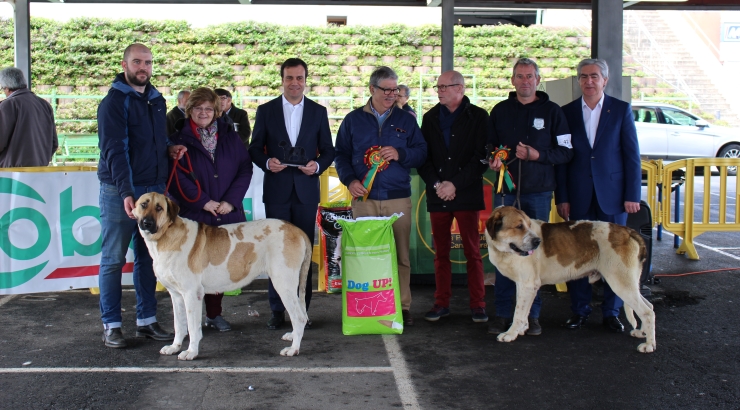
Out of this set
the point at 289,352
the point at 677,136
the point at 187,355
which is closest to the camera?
the point at 187,355

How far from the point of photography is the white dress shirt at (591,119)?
549 cm

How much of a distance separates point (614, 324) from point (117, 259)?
3893mm

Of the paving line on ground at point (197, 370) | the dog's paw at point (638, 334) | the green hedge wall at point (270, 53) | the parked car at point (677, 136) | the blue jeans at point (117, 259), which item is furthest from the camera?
the green hedge wall at point (270, 53)

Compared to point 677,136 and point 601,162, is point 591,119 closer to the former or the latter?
point 601,162

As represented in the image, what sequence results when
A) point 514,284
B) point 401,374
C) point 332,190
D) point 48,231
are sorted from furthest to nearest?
point 332,190 → point 48,231 → point 514,284 → point 401,374

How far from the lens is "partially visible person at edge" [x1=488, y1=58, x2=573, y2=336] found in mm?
5309

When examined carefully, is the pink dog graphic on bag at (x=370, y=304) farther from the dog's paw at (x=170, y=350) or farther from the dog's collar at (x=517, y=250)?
the dog's paw at (x=170, y=350)

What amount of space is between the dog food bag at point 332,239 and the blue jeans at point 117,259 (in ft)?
6.54

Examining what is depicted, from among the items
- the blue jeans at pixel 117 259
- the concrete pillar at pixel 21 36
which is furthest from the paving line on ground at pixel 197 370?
the concrete pillar at pixel 21 36

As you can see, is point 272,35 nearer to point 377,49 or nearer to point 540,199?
point 377,49

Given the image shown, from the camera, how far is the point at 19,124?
7.12m

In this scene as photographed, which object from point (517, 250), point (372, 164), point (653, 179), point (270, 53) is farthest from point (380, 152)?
point (270, 53)

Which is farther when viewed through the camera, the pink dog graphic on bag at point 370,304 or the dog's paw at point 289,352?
the pink dog graphic on bag at point 370,304

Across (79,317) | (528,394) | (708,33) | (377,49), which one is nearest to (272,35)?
(377,49)
